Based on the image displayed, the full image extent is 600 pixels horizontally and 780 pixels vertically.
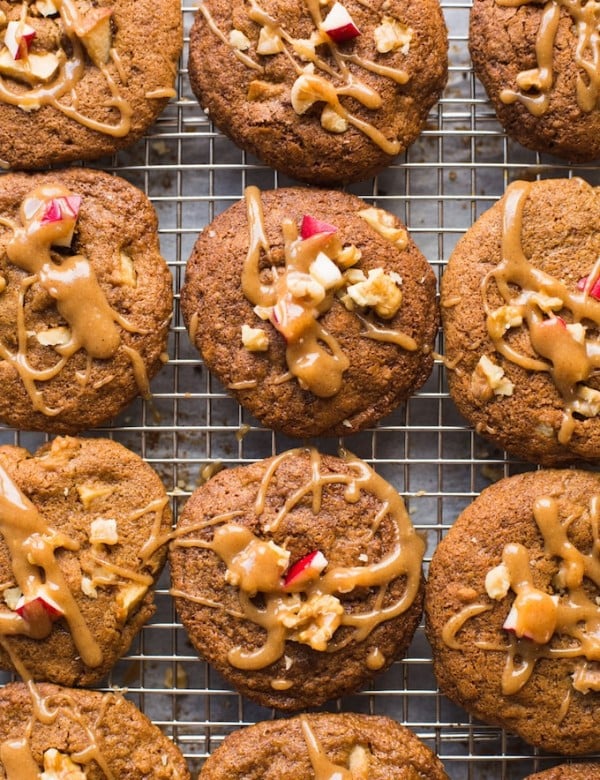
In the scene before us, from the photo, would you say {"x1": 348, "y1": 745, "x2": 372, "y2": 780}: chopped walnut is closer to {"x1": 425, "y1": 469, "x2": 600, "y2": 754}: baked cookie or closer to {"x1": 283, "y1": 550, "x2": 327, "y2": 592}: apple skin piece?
{"x1": 425, "y1": 469, "x2": 600, "y2": 754}: baked cookie

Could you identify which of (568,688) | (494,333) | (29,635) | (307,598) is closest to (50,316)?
(29,635)

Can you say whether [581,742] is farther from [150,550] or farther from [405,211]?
[405,211]

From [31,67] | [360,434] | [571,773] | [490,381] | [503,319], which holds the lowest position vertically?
[571,773]

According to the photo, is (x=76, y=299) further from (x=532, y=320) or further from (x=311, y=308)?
(x=532, y=320)

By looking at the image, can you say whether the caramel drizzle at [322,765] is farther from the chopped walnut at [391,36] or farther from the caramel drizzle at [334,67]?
the chopped walnut at [391,36]

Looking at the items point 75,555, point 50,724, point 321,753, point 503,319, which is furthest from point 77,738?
point 503,319

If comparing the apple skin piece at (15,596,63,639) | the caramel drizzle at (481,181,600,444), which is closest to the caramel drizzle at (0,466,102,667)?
the apple skin piece at (15,596,63,639)

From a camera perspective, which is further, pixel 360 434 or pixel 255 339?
pixel 360 434
